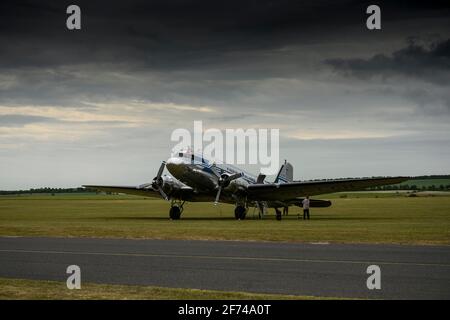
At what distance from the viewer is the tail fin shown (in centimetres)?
5445

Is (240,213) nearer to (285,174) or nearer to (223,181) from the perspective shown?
(223,181)

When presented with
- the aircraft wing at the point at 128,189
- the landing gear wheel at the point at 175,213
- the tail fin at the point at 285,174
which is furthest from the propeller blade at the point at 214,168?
the tail fin at the point at 285,174

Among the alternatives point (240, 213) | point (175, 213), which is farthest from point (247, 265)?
point (175, 213)

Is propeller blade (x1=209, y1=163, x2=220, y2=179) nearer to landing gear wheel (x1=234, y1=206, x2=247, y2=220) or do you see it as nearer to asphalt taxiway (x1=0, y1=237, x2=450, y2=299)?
landing gear wheel (x1=234, y1=206, x2=247, y2=220)

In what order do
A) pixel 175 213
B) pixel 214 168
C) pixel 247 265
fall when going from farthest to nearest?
pixel 175 213 < pixel 214 168 < pixel 247 265

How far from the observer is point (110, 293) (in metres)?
12.0

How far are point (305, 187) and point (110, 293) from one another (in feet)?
112

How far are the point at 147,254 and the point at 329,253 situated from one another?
5.71m

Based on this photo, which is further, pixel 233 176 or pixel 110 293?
pixel 233 176

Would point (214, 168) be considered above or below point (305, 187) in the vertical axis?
above

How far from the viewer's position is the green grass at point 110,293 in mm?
11484

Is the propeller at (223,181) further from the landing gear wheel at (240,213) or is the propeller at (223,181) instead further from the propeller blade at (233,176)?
the landing gear wheel at (240,213)

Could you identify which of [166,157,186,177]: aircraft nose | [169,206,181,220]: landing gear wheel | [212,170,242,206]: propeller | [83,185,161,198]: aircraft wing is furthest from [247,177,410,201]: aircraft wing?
[83,185,161,198]: aircraft wing
